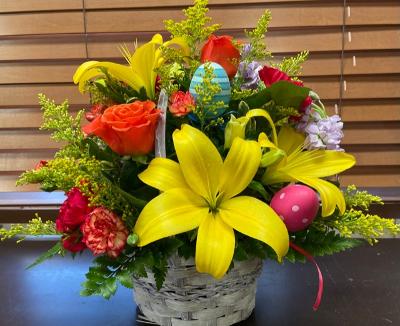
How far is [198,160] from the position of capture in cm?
62

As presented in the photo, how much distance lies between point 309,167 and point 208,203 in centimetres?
17

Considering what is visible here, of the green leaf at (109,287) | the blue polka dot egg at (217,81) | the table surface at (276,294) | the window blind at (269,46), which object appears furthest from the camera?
the window blind at (269,46)

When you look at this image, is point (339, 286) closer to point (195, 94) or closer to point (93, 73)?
point (195, 94)

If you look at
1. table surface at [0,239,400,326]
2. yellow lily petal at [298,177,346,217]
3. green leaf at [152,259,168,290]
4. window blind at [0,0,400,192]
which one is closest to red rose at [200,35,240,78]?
yellow lily petal at [298,177,346,217]

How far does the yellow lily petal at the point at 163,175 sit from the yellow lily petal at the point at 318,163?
165mm

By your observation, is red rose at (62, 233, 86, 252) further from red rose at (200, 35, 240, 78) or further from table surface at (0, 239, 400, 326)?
red rose at (200, 35, 240, 78)

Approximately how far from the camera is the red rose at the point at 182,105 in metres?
0.65

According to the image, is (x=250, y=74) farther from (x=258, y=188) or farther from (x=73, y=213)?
(x=73, y=213)

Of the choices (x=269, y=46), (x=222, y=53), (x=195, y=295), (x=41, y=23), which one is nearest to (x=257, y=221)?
(x=195, y=295)

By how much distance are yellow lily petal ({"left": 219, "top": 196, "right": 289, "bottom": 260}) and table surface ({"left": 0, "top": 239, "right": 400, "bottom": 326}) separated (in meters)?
0.26

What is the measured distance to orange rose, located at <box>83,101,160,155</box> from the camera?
23.6 inches

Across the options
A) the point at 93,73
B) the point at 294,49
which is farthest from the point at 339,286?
the point at 294,49

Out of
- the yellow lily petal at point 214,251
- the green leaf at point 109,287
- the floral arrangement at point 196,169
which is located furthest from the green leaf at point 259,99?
the green leaf at point 109,287

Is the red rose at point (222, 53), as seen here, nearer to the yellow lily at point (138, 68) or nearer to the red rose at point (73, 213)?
the yellow lily at point (138, 68)
